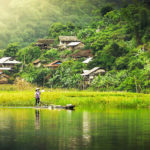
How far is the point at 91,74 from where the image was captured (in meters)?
61.8

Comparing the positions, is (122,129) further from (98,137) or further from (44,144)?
(44,144)

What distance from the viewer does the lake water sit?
12.4m

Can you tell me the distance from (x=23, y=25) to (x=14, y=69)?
64606 millimetres

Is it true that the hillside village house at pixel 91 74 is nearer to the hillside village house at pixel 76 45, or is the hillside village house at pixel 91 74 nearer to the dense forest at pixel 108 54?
the dense forest at pixel 108 54

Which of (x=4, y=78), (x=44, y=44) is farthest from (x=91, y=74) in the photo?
(x=44, y=44)

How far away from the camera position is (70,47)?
269ft

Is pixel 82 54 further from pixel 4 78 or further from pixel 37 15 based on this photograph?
pixel 37 15

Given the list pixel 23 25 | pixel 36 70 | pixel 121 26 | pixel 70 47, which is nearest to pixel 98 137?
pixel 36 70

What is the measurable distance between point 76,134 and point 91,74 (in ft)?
155

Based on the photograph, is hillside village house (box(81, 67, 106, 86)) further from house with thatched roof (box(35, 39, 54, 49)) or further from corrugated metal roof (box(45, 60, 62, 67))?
house with thatched roof (box(35, 39, 54, 49))

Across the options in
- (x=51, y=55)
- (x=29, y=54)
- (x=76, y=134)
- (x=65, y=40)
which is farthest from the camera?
(x=65, y=40)

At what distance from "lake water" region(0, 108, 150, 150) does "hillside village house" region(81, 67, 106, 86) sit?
41.1 m

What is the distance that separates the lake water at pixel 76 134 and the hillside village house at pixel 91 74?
41069mm

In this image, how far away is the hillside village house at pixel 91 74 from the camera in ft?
200
